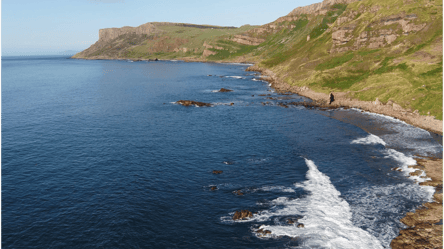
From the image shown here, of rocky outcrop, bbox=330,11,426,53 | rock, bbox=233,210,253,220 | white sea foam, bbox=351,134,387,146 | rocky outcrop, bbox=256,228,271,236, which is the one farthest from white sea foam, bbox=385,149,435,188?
rocky outcrop, bbox=330,11,426,53

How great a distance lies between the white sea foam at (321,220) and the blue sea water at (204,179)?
0.61 ft

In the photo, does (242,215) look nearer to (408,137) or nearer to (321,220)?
(321,220)

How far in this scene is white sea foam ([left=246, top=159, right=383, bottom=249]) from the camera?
36469 mm

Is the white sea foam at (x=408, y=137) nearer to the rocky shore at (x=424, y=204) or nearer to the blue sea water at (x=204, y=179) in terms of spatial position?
the blue sea water at (x=204, y=179)

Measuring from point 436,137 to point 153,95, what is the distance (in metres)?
123

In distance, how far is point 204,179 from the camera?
178 feet

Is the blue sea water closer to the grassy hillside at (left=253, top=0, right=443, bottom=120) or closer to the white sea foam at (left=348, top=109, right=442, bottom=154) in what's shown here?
the white sea foam at (left=348, top=109, right=442, bottom=154)

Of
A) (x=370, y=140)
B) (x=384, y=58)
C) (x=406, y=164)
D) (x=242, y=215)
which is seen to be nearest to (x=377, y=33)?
(x=384, y=58)

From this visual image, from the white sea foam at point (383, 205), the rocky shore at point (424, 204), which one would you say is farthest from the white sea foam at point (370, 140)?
the white sea foam at point (383, 205)

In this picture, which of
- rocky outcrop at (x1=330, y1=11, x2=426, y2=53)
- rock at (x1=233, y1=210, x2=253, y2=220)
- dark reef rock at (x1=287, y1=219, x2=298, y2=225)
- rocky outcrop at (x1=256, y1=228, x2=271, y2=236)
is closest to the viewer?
rocky outcrop at (x1=256, y1=228, x2=271, y2=236)

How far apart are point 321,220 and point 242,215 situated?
11580 millimetres

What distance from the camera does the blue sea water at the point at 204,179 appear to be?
3803 cm

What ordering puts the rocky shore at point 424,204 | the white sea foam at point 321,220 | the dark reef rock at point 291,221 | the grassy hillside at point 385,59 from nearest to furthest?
the rocky shore at point 424,204
the white sea foam at point 321,220
the dark reef rock at point 291,221
the grassy hillside at point 385,59

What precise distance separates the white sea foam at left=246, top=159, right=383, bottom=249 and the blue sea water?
0.19 meters
